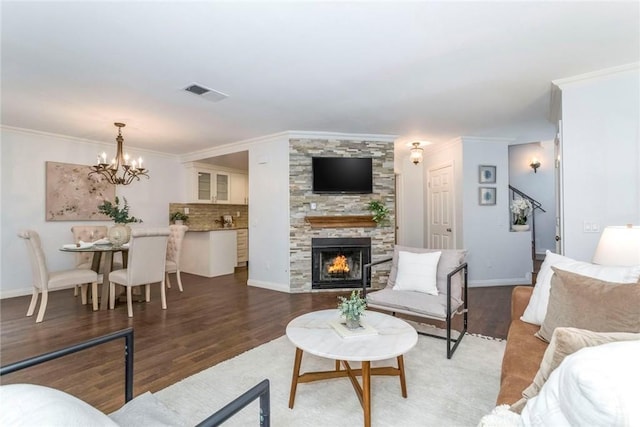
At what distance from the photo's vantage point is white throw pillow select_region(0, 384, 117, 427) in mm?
584

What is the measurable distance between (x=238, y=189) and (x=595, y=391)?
7.45 meters

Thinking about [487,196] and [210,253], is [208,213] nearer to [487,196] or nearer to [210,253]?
[210,253]

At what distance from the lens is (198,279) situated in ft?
19.0

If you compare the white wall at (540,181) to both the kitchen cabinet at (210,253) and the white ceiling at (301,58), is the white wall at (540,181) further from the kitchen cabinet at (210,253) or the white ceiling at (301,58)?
the kitchen cabinet at (210,253)

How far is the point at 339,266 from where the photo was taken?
496cm

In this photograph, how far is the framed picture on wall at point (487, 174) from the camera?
205 inches

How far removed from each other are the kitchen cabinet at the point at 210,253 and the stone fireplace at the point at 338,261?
90.4 inches

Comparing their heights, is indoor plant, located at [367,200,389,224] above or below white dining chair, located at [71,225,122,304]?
above

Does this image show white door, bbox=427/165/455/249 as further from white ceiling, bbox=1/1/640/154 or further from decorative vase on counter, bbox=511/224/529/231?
white ceiling, bbox=1/1/640/154

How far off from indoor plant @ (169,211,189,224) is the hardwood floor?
1.81 metres

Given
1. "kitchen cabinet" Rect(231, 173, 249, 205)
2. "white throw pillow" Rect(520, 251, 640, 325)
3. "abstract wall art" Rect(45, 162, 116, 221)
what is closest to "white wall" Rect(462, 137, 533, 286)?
"white throw pillow" Rect(520, 251, 640, 325)

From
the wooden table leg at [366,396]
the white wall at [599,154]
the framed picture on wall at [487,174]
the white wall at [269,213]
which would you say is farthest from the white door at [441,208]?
the wooden table leg at [366,396]

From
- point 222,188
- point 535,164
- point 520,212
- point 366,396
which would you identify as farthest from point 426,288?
point 535,164

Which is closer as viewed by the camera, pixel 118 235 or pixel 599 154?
pixel 599 154
